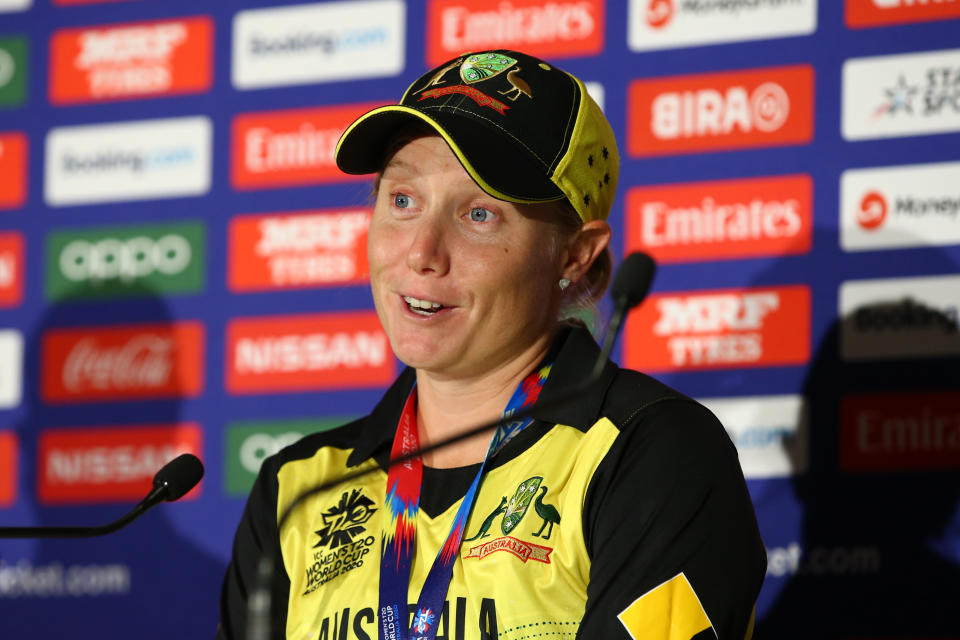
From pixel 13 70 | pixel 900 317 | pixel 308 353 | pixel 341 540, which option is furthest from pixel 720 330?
pixel 13 70

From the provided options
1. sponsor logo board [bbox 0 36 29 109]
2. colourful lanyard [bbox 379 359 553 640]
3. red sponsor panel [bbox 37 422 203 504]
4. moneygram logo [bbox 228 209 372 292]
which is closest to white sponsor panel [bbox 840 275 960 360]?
colourful lanyard [bbox 379 359 553 640]

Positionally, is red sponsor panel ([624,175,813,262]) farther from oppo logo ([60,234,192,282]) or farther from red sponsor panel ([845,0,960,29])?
oppo logo ([60,234,192,282])

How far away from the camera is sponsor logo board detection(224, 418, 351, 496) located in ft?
7.82

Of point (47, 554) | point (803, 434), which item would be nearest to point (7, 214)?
point (47, 554)

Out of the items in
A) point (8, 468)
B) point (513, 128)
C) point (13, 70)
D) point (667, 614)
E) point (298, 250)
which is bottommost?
point (8, 468)

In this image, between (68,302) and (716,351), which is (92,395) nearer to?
(68,302)

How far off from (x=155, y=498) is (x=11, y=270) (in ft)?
5.49

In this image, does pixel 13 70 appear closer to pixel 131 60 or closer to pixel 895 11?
pixel 131 60

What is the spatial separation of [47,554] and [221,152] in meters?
0.96

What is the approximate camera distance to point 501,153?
4.35 ft

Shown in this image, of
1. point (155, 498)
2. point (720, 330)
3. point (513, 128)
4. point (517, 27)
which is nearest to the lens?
point (155, 498)

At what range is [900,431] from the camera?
77.8 inches

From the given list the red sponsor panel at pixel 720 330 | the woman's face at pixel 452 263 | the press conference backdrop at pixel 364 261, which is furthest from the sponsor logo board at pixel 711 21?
the woman's face at pixel 452 263

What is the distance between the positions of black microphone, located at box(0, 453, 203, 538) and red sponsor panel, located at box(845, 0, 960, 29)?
149 cm
